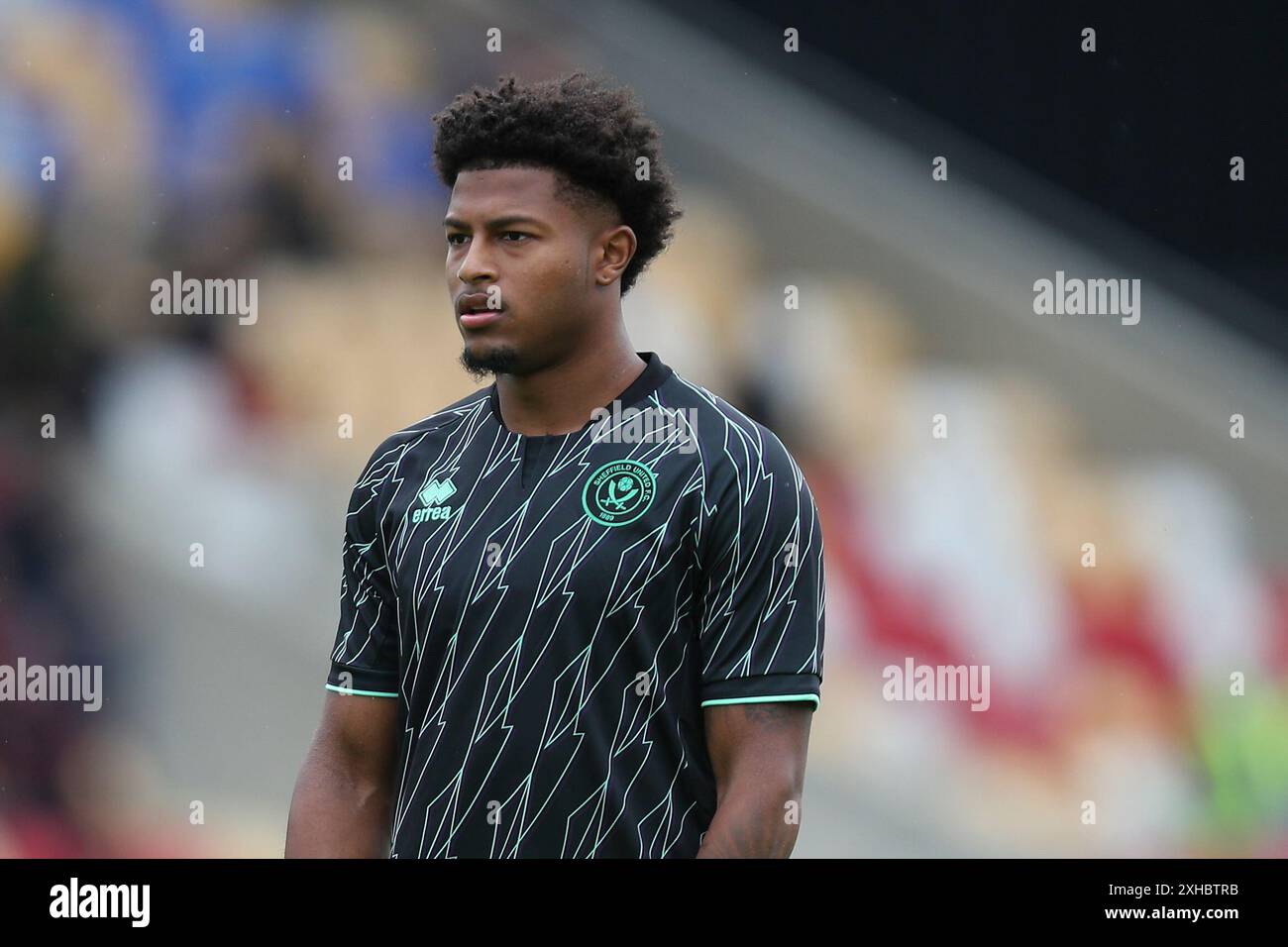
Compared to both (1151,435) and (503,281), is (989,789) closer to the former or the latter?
(1151,435)

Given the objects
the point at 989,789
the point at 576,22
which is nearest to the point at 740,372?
the point at 576,22

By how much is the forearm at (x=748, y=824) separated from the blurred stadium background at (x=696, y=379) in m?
2.21

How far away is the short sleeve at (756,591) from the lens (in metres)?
1.98

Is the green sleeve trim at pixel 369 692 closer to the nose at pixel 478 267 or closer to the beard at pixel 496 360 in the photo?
the beard at pixel 496 360

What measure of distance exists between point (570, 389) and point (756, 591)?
16.9 inches

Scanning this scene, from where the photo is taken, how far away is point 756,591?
78.9 inches

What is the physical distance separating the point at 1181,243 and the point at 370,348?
2386 millimetres

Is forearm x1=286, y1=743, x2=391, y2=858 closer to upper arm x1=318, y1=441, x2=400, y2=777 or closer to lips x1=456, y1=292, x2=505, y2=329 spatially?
upper arm x1=318, y1=441, x2=400, y2=777

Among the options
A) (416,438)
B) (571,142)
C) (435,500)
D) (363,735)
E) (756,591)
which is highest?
(571,142)

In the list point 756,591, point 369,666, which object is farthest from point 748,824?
point 369,666

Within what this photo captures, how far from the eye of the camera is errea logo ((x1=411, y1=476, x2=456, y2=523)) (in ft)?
7.02

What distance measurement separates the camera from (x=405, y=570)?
2115 mm

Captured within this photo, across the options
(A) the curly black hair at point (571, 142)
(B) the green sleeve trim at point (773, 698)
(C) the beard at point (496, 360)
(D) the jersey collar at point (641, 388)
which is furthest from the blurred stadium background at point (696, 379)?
(B) the green sleeve trim at point (773, 698)

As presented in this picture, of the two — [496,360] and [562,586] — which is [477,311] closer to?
[496,360]
